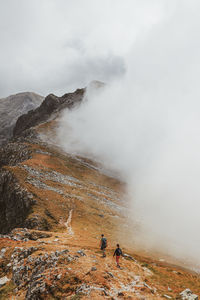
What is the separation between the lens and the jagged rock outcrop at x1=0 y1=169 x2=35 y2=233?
62219 mm

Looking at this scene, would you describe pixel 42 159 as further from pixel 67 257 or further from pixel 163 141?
pixel 163 141

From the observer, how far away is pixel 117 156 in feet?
572

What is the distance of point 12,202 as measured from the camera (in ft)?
229

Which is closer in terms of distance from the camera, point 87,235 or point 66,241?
point 66,241

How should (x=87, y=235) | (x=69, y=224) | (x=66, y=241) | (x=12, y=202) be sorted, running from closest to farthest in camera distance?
1. (x=66, y=241)
2. (x=87, y=235)
3. (x=69, y=224)
4. (x=12, y=202)

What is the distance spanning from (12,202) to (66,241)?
3924 centimetres

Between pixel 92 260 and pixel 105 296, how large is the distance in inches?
301

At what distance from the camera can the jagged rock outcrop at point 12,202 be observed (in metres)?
62.2

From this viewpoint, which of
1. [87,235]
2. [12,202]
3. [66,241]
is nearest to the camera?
[66,241]

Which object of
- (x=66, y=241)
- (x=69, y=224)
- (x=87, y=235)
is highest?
(x=69, y=224)

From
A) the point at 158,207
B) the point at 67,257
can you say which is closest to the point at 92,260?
the point at 67,257

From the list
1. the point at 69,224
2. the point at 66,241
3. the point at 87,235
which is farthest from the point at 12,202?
the point at 66,241

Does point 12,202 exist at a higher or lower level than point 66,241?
higher

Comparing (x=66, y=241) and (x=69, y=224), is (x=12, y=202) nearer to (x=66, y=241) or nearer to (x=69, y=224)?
(x=69, y=224)
